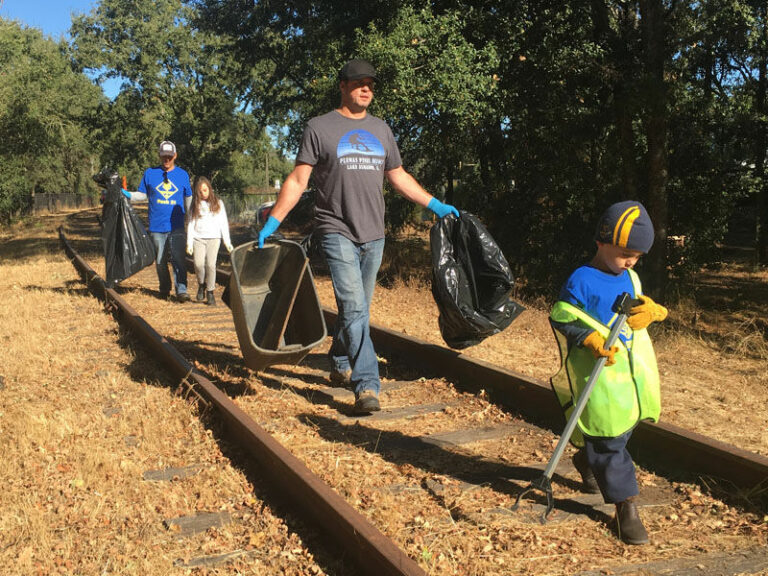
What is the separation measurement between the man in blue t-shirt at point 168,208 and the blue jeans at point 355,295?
5380 millimetres

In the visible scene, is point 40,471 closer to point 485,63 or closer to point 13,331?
point 13,331

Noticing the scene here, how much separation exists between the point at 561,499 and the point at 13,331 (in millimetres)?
7073

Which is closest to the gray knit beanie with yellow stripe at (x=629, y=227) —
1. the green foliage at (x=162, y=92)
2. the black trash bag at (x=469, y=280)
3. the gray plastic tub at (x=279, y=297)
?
the black trash bag at (x=469, y=280)

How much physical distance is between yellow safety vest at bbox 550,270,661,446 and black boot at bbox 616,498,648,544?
1.18ft

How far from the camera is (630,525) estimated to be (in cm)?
334

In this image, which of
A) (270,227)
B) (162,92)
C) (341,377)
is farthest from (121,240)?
(162,92)

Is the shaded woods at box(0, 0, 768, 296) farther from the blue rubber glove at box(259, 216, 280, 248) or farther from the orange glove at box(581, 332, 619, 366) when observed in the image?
the orange glove at box(581, 332, 619, 366)

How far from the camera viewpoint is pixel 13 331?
8.56 metres

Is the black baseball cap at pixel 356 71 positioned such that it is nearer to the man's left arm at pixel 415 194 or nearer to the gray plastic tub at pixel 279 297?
the man's left arm at pixel 415 194

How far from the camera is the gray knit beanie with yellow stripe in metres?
3.21

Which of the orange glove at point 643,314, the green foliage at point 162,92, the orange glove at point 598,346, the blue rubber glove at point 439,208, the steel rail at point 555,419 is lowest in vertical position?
the steel rail at point 555,419

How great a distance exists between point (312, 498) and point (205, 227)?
6794 mm

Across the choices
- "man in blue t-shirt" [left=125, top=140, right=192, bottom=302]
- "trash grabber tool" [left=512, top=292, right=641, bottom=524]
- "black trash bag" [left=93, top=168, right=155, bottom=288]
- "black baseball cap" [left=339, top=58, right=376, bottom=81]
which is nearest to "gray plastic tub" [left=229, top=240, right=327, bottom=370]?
"black baseball cap" [left=339, top=58, right=376, bottom=81]

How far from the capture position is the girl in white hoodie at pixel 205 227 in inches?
383
